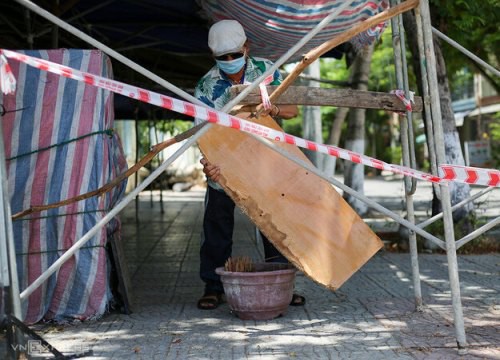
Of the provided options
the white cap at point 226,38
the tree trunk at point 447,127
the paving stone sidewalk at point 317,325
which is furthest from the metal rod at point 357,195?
the tree trunk at point 447,127

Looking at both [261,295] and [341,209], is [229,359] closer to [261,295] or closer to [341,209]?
Result: [261,295]

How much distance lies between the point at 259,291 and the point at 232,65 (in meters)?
1.57

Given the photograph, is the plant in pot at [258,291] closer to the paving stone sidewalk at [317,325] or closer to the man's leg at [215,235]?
the paving stone sidewalk at [317,325]

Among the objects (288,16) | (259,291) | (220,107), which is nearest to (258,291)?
(259,291)

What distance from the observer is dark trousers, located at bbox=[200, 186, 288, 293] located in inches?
213

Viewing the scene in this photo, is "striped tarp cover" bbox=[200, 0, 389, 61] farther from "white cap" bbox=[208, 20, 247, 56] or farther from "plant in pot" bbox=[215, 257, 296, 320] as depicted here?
"plant in pot" bbox=[215, 257, 296, 320]

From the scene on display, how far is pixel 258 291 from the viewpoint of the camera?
483cm

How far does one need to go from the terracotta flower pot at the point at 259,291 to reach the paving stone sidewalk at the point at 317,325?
3.4 inches

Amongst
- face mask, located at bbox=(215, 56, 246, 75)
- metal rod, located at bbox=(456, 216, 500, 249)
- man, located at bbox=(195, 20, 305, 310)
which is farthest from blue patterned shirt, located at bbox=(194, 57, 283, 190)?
metal rod, located at bbox=(456, 216, 500, 249)

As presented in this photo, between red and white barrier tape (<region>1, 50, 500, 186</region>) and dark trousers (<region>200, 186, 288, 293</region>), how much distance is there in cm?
150

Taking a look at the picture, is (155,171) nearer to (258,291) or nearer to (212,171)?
(212,171)

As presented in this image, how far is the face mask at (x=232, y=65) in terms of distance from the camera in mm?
4996

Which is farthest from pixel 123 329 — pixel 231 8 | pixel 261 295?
pixel 231 8

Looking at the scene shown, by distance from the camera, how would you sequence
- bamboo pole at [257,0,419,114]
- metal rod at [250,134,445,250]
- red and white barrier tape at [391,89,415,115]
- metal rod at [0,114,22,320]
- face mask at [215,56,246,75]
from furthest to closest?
face mask at [215,56,246,75]
red and white barrier tape at [391,89,415,115]
metal rod at [250,134,445,250]
bamboo pole at [257,0,419,114]
metal rod at [0,114,22,320]
